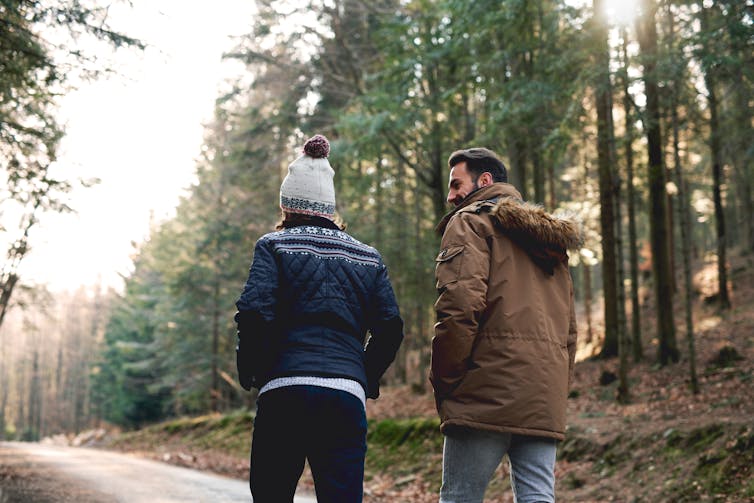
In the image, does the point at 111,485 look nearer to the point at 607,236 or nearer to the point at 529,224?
the point at 529,224

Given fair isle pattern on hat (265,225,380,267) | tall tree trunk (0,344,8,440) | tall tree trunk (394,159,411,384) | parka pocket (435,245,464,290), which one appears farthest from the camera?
tall tree trunk (0,344,8,440)

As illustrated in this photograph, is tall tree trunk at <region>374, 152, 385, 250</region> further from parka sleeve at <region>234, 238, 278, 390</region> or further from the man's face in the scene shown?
parka sleeve at <region>234, 238, 278, 390</region>

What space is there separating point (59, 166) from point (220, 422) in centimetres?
889

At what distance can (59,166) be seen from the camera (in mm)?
17594

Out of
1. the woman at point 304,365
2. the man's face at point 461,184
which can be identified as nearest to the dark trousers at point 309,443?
the woman at point 304,365

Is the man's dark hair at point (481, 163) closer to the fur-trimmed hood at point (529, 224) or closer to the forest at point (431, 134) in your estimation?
the fur-trimmed hood at point (529, 224)

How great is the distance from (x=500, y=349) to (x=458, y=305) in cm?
28

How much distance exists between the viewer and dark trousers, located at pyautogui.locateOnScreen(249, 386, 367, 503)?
3.02 meters

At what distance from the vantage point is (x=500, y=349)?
333 centimetres

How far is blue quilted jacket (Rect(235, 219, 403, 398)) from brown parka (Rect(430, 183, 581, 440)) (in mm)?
285

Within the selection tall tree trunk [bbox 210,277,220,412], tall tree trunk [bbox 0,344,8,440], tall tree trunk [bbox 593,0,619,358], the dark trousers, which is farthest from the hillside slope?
tall tree trunk [bbox 0,344,8,440]

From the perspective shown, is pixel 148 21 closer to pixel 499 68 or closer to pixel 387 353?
pixel 387 353

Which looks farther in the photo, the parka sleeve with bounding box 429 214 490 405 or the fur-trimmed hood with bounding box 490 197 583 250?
the fur-trimmed hood with bounding box 490 197 583 250

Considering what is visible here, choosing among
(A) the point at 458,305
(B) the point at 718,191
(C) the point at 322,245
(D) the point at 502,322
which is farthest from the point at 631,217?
(C) the point at 322,245
